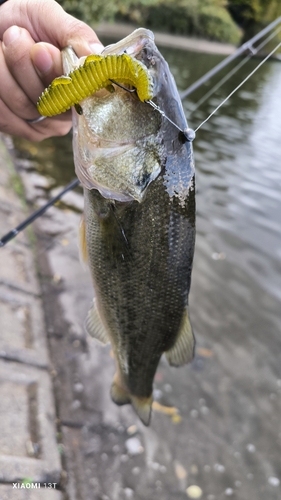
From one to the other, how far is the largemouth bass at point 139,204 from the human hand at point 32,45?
0.33ft

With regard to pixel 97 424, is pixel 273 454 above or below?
below

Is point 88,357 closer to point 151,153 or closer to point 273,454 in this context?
point 273,454

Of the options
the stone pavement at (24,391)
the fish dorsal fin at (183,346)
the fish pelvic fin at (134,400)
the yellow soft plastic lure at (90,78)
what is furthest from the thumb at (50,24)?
the stone pavement at (24,391)

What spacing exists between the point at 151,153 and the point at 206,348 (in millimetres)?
3096

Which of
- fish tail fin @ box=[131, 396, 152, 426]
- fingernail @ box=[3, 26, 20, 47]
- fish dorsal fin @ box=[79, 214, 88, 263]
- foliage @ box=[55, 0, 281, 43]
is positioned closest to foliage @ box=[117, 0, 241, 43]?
foliage @ box=[55, 0, 281, 43]

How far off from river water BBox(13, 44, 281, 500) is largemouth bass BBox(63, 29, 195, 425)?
4.98 feet

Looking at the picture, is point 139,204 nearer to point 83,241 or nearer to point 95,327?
point 83,241

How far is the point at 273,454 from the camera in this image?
3.15 meters

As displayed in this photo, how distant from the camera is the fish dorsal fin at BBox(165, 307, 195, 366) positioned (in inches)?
72.0

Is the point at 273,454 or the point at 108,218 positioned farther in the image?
the point at 273,454

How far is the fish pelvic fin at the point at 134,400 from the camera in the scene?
6.86ft

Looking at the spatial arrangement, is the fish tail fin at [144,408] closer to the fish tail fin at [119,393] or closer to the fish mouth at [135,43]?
the fish tail fin at [119,393]

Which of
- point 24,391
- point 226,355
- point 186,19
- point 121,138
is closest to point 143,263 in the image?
point 121,138

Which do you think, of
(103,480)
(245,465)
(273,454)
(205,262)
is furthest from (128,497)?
(205,262)
